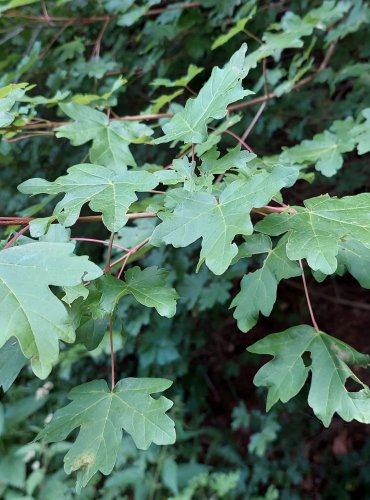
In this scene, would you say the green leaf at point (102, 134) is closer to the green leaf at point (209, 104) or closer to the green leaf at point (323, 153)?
the green leaf at point (209, 104)

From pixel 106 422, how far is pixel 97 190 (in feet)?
1.27

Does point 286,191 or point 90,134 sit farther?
point 286,191

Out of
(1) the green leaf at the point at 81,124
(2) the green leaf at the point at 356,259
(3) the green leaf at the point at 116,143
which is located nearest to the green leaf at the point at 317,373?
(2) the green leaf at the point at 356,259

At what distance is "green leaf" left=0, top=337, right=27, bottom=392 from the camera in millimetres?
947

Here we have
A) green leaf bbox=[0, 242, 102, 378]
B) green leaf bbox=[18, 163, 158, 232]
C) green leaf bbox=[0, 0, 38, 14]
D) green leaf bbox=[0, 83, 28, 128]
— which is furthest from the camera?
green leaf bbox=[0, 0, 38, 14]

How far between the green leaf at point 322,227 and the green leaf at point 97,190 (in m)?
0.22

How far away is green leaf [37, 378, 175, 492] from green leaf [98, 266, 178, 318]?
0.49 feet

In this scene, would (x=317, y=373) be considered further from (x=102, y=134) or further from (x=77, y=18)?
(x=77, y=18)

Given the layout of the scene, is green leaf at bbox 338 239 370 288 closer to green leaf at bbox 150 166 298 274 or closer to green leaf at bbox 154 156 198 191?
green leaf at bbox 150 166 298 274

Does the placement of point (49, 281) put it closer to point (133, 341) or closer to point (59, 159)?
point (59, 159)

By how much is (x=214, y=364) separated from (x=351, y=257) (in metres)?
2.52

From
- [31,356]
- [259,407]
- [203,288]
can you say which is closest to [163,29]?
[203,288]

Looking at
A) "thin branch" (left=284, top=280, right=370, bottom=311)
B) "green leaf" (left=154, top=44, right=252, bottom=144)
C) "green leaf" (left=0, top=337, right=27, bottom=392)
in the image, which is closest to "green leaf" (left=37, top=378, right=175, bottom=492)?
"green leaf" (left=0, top=337, right=27, bottom=392)

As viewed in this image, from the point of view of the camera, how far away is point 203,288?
243cm
